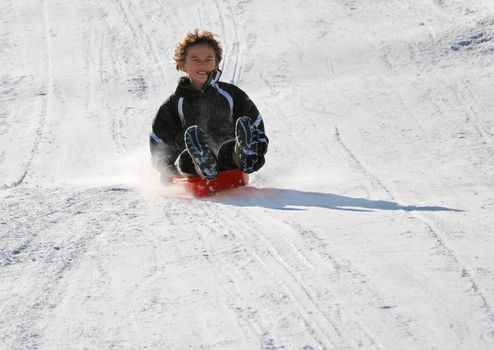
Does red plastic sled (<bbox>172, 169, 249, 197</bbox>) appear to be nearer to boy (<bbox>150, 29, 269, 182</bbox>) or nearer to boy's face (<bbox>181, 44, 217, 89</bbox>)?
boy (<bbox>150, 29, 269, 182</bbox>)

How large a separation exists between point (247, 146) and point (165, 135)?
0.77m

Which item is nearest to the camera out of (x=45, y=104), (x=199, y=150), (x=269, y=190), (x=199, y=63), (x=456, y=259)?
(x=456, y=259)

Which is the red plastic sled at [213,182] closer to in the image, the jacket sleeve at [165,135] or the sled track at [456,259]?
the jacket sleeve at [165,135]

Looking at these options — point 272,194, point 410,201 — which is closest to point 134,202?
point 272,194

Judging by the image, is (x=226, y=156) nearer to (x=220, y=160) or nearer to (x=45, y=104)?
(x=220, y=160)

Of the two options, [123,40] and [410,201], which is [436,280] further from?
[123,40]

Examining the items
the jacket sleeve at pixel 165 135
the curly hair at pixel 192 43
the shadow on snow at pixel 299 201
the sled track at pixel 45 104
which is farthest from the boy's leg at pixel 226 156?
the sled track at pixel 45 104

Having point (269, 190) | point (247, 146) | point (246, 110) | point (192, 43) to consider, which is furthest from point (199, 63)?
point (269, 190)

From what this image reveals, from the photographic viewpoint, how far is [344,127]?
762cm

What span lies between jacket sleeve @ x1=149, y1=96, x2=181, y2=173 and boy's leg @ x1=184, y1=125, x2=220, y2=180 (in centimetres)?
56

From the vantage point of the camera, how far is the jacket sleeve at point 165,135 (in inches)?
245

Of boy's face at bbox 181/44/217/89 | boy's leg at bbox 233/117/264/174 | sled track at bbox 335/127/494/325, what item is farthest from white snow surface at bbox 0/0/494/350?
boy's face at bbox 181/44/217/89

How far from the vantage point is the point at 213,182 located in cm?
596

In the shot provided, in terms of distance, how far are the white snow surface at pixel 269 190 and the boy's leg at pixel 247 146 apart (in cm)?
20
